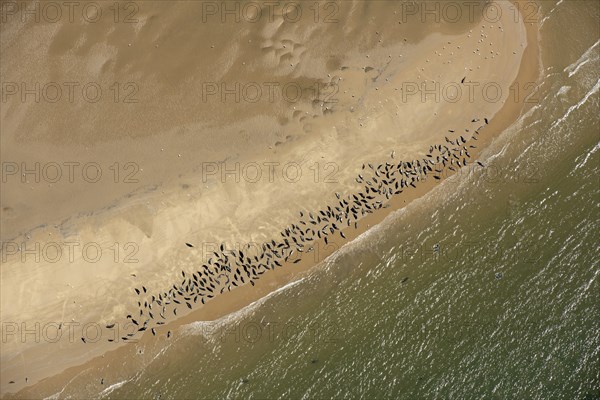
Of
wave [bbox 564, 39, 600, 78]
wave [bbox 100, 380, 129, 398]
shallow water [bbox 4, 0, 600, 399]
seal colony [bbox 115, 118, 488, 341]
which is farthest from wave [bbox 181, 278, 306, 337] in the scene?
wave [bbox 564, 39, 600, 78]

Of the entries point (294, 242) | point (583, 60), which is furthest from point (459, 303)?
point (583, 60)

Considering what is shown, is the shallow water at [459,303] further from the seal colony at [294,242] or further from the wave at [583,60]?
the seal colony at [294,242]

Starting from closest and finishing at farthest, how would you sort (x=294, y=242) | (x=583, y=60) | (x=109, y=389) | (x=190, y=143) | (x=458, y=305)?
1. (x=190, y=143)
2. (x=109, y=389)
3. (x=294, y=242)
4. (x=458, y=305)
5. (x=583, y=60)

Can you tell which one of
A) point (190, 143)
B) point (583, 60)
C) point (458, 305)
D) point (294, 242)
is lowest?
point (458, 305)

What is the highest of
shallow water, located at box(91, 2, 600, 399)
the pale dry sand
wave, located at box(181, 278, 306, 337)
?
the pale dry sand

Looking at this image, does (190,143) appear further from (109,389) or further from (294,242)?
(109,389)

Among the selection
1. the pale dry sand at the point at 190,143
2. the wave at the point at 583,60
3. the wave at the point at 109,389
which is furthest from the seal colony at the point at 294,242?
the wave at the point at 583,60

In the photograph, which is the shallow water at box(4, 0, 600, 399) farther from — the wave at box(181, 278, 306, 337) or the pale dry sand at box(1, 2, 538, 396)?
the pale dry sand at box(1, 2, 538, 396)
